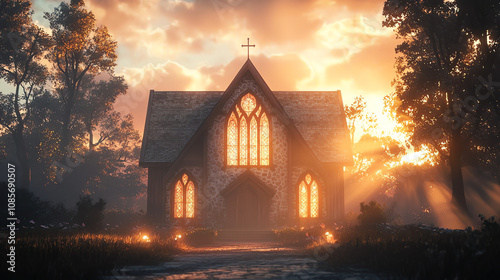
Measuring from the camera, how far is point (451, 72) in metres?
31.1

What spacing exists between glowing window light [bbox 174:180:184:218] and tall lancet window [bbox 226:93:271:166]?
3302mm

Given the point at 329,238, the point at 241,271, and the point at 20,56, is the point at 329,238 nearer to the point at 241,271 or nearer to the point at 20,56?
the point at 241,271

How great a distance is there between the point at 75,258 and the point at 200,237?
13290mm

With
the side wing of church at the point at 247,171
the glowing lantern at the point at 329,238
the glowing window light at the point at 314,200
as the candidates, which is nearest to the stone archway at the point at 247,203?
the side wing of church at the point at 247,171

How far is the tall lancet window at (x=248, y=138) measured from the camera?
2972 centimetres

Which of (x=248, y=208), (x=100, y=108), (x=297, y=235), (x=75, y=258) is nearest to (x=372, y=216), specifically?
(x=297, y=235)

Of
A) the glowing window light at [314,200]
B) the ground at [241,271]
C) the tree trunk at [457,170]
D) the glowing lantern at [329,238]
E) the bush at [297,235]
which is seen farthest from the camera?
the tree trunk at [457,170]

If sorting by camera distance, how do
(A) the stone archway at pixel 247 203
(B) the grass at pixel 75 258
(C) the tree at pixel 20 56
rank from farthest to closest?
1. (C) the tree at pixel 20 56
2. (A) the stone archway at pixel 247 203
3. (B) the grass at pixel 75 258

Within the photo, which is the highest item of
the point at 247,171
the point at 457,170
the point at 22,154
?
the point at 22,154

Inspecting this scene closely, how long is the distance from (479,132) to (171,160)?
65.4 feet

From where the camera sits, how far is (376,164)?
56.5 metres

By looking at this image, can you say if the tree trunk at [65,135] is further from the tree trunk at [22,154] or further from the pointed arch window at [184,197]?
the pointed arch window at [184,197]

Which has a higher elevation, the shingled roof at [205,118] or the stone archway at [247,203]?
the shingled roof at [205,118]

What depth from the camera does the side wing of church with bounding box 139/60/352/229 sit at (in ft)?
95.9
